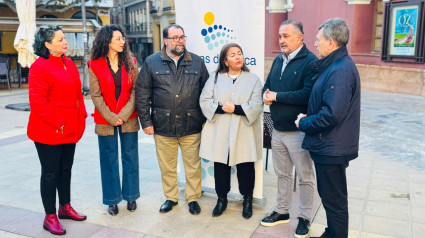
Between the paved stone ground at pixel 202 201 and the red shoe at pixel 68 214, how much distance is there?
0.20ft

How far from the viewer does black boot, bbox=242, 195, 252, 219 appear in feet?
12.6

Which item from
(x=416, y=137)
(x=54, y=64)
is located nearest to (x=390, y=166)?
(x=416, y=137)

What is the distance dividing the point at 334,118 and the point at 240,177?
1419mm

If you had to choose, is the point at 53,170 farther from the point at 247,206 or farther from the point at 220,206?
the point at 247,206

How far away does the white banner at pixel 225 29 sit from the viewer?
3812 millimetres

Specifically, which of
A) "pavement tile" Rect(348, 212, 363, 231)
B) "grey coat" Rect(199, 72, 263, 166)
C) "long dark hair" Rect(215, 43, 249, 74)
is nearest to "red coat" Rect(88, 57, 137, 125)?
"grey coat" Rect(199, 72, 263, 166)

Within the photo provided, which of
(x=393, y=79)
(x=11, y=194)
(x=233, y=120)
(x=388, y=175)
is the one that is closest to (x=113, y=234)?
(x=233, y=120)

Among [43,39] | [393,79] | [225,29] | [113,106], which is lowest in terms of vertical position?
[393,79]

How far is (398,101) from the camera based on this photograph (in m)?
10.5

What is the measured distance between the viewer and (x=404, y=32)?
1190 centimetres

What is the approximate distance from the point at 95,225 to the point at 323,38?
107 inches

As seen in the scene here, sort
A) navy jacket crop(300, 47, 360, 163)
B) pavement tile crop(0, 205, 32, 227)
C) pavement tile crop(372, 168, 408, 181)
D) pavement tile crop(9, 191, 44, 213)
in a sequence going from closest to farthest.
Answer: navy jacket crop(300, 47, 360, 163)
pavement tile crop(0, 205, 32, 227)
pavement tile crop(9, 191, 44, 213)
pavement tile crop(372, 168, 408, 181)

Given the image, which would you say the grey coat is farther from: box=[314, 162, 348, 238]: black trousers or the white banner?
box=[314, 162, 348, 238]: black trousers

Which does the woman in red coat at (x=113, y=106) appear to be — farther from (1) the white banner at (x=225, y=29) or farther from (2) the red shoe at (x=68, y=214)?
(1) the white banner at (x=225, y=29)
